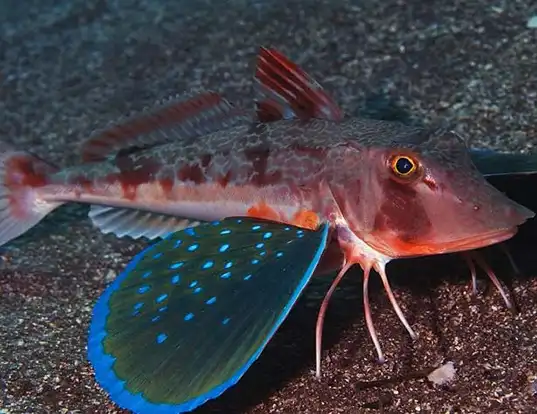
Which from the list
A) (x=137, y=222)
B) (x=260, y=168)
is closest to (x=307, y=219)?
(x=260, y=168)

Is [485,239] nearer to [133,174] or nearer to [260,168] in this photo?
[260,168]

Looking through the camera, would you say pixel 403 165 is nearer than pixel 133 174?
Yes

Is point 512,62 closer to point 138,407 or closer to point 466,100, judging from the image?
point 466,100

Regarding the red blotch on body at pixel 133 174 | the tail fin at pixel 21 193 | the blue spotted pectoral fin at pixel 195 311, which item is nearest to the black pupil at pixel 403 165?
the blue spotted pectoral fin at pixel 195 311

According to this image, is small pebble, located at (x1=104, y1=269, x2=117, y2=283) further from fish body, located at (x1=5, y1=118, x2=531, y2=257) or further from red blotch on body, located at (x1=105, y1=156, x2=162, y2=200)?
red blotch on body, located at (x1=105, y1=156, x2=162, y2=200)

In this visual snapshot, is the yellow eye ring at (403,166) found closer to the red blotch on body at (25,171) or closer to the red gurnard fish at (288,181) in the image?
the red gurnard fish at (288,181)

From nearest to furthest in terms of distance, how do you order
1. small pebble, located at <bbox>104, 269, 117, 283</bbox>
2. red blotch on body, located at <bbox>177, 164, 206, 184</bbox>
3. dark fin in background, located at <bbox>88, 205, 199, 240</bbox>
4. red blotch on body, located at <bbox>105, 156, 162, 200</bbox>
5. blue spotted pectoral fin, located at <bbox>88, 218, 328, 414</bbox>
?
blue spotted pectoral fin, located at <bbox>88, 218, 328, 414</bbox>
red blotch on body, located at <bbox>177, 164, 206, 184</bbox>
red blotch on body, located at <bbox>105, 156, 162, 200</bbox>
dark fin in background, located at <bbox>88, 205, 199, 240</bbox>
small pebble, located at <bbox>104, 269, 117, 283</bbox>

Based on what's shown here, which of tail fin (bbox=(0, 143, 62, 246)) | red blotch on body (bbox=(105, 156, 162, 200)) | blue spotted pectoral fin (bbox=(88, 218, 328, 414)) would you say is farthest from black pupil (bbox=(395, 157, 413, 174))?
tail fin (bbox=(0, 143, 62, 246))
